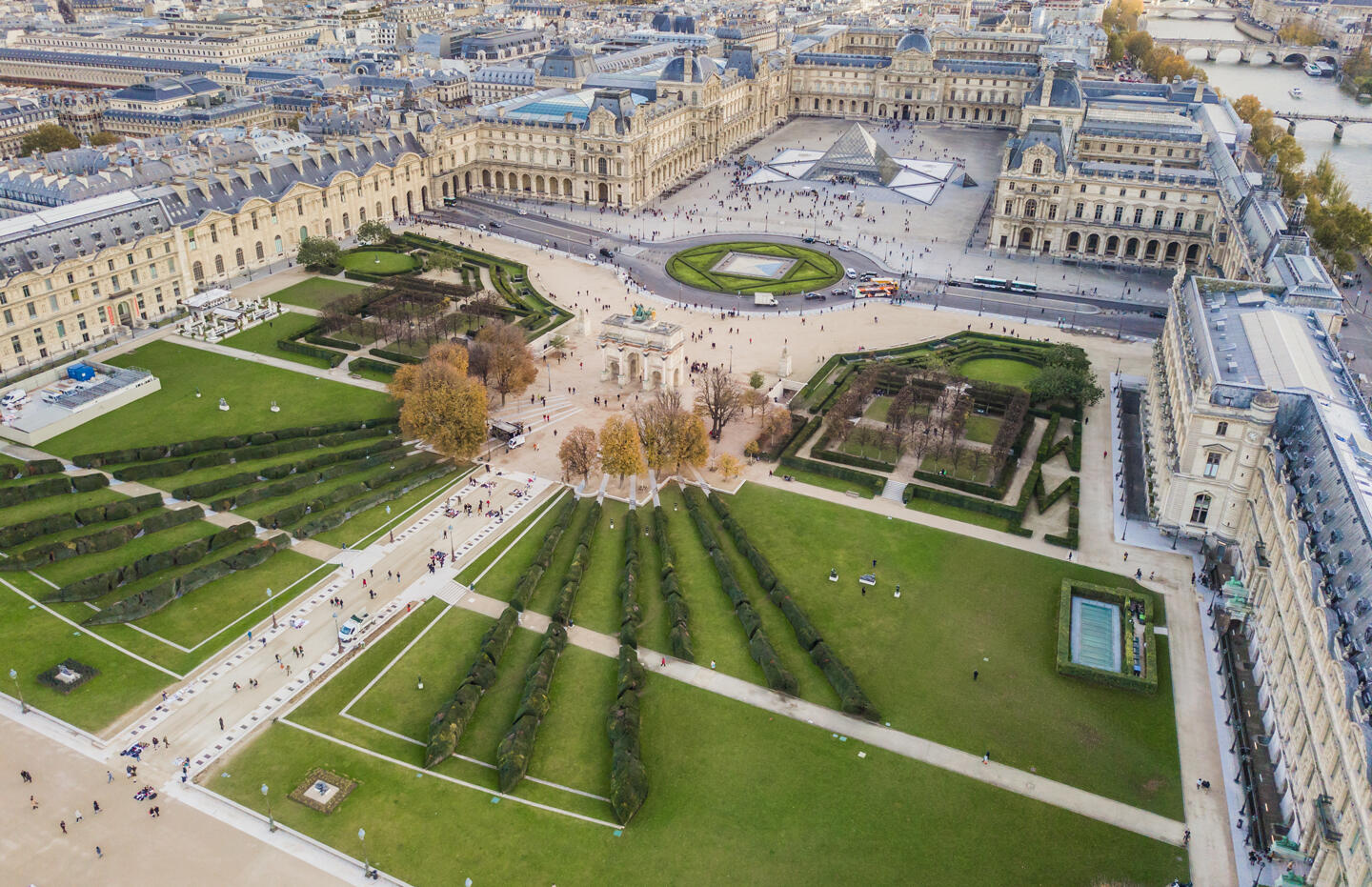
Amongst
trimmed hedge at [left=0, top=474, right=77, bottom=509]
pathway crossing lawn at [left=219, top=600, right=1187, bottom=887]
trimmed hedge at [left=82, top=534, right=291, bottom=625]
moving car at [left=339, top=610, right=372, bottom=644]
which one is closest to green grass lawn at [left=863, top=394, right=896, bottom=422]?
pathway crossing lawn at [left=219, top=600, right=1187, bottom=887]

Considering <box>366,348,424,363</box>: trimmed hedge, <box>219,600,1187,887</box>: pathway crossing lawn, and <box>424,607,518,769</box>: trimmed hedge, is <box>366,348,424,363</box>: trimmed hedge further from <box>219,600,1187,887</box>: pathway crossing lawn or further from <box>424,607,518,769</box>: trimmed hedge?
<box>219,600,1187,887</box>: pathway crossing lawn

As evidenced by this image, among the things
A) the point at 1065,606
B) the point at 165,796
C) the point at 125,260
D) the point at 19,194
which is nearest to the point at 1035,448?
the point at 1065,606

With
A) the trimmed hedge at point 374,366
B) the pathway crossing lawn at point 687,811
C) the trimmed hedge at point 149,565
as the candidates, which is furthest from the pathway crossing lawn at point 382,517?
the trimmed hedge at point 374,366

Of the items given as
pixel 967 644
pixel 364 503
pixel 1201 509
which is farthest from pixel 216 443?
pixel 1201 509

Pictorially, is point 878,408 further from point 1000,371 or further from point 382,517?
point 382,517

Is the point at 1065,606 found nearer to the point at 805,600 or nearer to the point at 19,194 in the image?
the point at 805,600

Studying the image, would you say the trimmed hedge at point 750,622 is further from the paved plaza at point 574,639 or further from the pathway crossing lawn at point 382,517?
the pathway crossing lawn at point 382,517

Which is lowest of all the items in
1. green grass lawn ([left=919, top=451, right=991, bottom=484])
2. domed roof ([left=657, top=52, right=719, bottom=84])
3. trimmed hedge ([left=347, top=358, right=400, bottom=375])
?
green grass lawn ([left=919, top=451, right=991, bottom=484])
